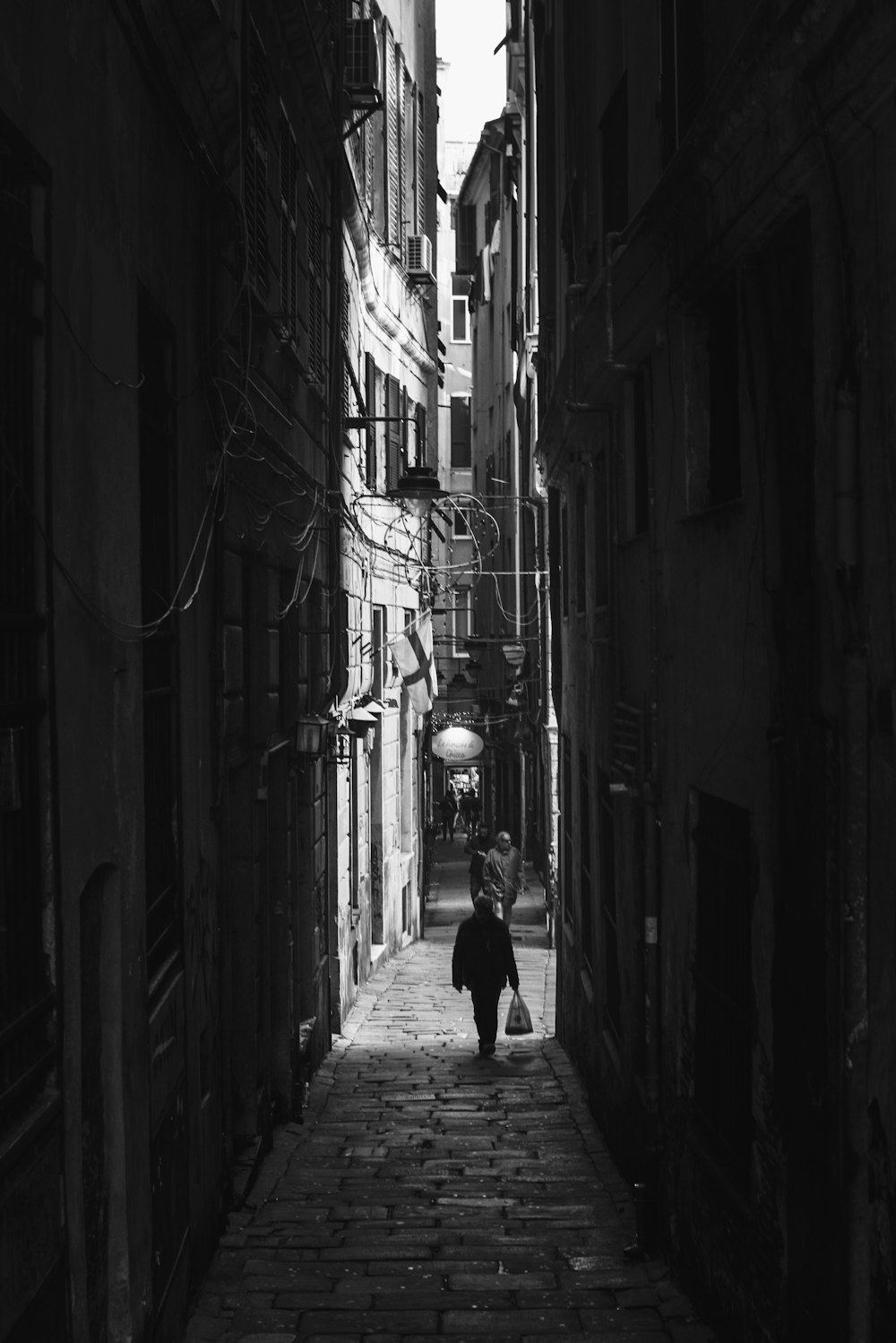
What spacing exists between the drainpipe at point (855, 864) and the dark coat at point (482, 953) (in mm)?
9984

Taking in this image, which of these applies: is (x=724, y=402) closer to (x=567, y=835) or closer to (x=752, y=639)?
(x=752, y=639)

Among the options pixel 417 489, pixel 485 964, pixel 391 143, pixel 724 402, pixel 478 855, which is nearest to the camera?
pixel 724 402

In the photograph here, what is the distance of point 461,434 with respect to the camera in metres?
52.3

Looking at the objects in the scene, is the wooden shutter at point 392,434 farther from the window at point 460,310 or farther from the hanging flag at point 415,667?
the window at point 460,310

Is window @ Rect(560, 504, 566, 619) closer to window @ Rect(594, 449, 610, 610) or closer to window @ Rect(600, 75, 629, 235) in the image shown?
window @ Rect(594, 449, 610, 610)

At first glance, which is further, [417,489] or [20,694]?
[417,489]

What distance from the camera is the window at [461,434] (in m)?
52.2

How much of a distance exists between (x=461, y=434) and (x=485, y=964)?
126ft

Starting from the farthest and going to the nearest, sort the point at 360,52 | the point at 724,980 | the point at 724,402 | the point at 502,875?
the point at 502,875 → the point at 360,52 → the point at 724,402 → the point at 724,980

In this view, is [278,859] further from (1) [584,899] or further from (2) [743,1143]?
(2) [743,1143]

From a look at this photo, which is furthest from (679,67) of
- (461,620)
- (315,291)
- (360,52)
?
(461,620)

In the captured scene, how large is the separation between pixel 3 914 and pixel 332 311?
1153 centimetres

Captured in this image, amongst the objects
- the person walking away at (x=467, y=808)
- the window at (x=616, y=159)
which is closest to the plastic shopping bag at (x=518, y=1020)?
the window at (x=616, y=159)

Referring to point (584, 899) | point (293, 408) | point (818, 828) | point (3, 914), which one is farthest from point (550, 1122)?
point (3, 914)
